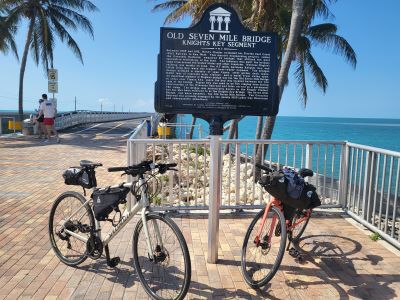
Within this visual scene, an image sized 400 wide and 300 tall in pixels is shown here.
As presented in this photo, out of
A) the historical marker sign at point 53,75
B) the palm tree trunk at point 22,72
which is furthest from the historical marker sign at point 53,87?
the palm tree trunk at point 22,72

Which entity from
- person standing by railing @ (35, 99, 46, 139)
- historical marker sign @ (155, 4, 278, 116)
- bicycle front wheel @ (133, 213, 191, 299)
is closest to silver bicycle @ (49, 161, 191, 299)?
bicycle front wheel @ (133, 213, 191, 299)

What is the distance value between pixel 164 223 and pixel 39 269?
1.66m

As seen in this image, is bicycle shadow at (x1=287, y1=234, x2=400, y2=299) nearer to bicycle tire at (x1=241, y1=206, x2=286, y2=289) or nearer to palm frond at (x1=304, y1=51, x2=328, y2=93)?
bicycle tire at (x1=241, y1=206, x2=286, y2=289)

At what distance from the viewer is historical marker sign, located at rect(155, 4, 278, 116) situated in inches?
158

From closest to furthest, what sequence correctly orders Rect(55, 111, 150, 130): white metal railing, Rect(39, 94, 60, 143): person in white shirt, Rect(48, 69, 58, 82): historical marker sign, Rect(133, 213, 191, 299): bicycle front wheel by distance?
Rect(133, 213, 191, 299): bicycle front wheel
Rect(39, 94, 60, 143): person in white shirt
Rect(48, 69, 58, 82): historical marker sign
Rect(55, 111, 150, 130): white metal railing

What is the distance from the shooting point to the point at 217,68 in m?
4.06

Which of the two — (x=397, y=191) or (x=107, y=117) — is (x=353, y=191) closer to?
(x=397, y=191)

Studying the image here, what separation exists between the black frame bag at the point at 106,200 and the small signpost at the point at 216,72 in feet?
3.12

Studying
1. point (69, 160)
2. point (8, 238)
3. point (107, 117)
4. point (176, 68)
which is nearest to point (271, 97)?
point (176, 68)

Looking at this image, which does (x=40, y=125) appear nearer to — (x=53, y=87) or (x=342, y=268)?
(x=53, y=87)

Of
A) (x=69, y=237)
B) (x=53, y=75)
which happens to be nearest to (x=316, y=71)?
(x=53, y=75)

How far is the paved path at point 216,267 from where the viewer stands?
3.66m

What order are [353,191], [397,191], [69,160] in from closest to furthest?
1. [397,191]
2. [353,191]
3. [69,160]

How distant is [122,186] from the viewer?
375 cm
